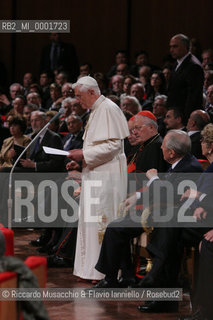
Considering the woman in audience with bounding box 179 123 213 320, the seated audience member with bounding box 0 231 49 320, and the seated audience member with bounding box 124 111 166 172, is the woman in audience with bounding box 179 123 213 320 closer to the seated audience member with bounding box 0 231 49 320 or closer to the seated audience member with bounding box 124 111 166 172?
the seated audience member with bounding box 124 111 166 172

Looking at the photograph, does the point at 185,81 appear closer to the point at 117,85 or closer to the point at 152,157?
the point at 152,157

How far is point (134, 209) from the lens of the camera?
195 inches

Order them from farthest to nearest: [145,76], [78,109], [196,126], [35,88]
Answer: [35,88] < [145,76] < [78,109] < [196,126]

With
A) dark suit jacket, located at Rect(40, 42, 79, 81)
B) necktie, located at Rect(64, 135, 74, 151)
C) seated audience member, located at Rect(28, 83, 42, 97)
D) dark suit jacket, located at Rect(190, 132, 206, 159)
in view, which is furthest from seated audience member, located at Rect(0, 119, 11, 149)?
dark suit jacket, located at Rect(190, 132, 206, 159)

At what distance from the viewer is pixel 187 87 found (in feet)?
22.1

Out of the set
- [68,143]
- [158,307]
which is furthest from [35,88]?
[158,307]

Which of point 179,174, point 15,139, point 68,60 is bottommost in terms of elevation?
point 179,174

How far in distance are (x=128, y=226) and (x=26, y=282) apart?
85.1 inches

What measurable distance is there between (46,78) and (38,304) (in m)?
8.27

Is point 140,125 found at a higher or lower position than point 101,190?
higher

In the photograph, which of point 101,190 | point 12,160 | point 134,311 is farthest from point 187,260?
point 12,160

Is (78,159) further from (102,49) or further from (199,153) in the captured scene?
(102,49)

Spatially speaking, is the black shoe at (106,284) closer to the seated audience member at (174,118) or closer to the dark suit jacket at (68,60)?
the seated audience member at (174,118)

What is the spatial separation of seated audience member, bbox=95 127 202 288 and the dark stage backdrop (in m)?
6.79
